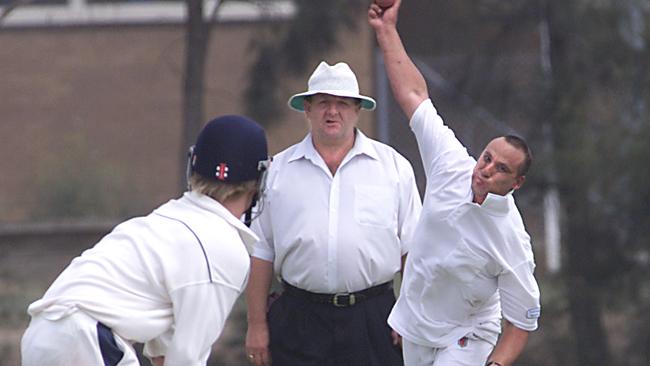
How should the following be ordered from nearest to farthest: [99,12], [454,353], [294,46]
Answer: [454,353]
[294,46]
[99,12]

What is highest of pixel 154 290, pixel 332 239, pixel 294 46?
pixel 154 290

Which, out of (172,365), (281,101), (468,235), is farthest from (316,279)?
(281,101)

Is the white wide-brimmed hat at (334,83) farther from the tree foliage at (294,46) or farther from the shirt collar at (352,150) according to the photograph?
the tree foliage at (294,46)

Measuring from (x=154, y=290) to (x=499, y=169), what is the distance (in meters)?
1.66

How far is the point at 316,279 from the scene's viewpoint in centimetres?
565

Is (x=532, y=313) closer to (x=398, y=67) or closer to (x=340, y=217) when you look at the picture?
(x=340, y=217)

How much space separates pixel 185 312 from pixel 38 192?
10588 mm

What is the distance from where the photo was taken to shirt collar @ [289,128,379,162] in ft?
18.8

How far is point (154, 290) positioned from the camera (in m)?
3.84

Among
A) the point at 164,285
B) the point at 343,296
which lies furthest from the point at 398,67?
the point at 164,285

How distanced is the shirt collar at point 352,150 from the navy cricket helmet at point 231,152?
1709 mm

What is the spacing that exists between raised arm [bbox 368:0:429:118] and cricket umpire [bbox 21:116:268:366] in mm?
1567

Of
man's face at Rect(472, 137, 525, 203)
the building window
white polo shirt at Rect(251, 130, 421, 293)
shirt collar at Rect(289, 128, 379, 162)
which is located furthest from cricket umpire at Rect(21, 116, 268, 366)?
the building window

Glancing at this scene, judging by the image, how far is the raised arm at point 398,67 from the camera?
539 centimetres
